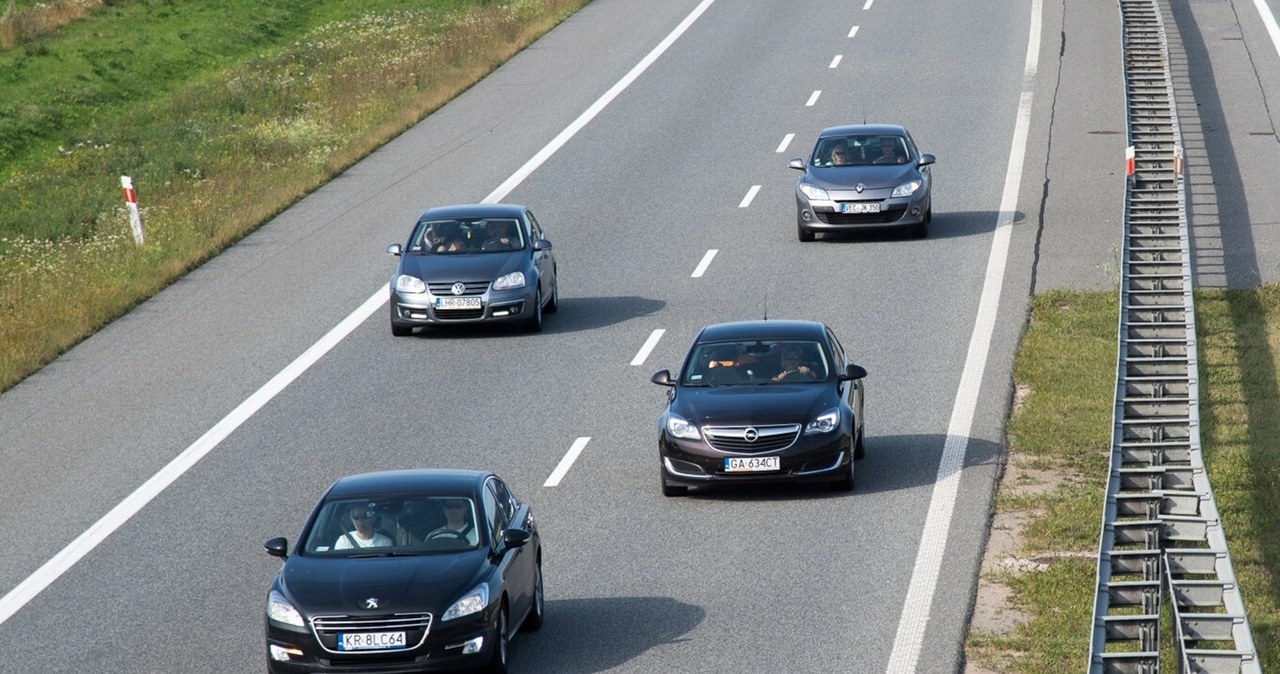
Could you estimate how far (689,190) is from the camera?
36.2 metres

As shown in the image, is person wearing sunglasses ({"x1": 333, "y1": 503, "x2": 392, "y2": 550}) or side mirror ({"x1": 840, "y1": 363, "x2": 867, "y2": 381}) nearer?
person wearing sunglasses ({"x1": 333, "y1": 503, "x2": 392, "y2": 550})

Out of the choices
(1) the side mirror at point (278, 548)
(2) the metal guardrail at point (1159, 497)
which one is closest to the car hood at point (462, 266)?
(2) the metal guardrail at point (1159, 497)

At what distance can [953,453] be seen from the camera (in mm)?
19953

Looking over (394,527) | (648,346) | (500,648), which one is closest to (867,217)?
(648,346)

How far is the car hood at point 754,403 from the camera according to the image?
18.3 metres

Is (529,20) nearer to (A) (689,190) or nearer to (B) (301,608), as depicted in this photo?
(A) (689,190)

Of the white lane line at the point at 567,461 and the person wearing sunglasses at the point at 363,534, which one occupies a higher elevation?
the person wearing sunglasses at the point at 363,534

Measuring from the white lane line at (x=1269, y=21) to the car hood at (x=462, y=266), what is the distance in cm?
2458

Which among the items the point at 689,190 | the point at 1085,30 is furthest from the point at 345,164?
the point at 1085,30

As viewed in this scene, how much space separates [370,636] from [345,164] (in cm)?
2668

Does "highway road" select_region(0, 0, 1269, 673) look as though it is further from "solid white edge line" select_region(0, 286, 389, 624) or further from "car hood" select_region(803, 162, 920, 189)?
"car hood" select_region(803, 162, 920, 189)

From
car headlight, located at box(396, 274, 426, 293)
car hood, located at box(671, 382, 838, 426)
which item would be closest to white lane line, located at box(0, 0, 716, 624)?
car headlight, located at box(396, 274, 426, 293)

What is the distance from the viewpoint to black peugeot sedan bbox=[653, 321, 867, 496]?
1812cm

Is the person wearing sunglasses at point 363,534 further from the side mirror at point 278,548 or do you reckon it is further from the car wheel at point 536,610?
the car wheel at point 536,610
